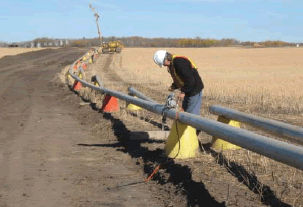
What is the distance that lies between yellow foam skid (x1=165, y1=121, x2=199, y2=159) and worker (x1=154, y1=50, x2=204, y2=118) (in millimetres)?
739

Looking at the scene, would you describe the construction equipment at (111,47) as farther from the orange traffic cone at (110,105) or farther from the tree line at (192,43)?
the tree line at (192,43)

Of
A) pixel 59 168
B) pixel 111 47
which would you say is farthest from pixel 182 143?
pixel 111 47

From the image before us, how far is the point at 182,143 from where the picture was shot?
7.04m

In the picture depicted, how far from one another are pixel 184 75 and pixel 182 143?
1.13 metres

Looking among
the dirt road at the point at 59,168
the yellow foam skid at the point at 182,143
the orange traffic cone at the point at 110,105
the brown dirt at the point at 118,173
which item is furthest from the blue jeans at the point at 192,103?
the orange traffic cone at the point at 110,105

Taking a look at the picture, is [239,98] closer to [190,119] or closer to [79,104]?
[79,104]

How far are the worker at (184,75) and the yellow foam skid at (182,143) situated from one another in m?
0.74

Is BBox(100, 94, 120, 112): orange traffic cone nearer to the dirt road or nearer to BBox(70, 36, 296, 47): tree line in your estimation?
the dirt road

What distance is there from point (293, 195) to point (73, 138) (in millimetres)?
5007

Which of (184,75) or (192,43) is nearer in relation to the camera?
(184,75)

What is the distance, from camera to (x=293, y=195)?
16.9 ft

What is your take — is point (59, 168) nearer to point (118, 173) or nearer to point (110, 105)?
point (118, 173)

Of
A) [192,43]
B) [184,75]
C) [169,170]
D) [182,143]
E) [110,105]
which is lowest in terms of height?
[192,43]

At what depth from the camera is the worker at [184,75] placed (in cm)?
762
